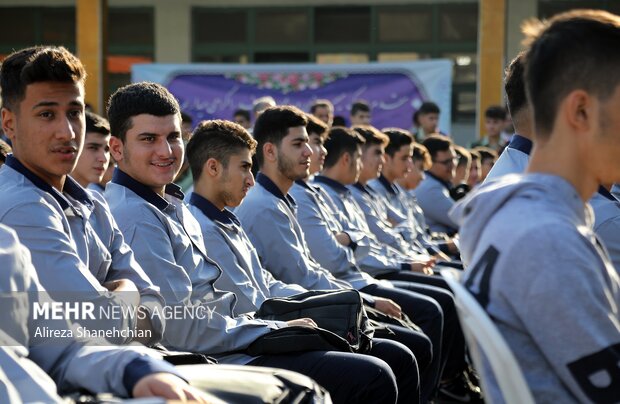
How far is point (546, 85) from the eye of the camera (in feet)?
7.45

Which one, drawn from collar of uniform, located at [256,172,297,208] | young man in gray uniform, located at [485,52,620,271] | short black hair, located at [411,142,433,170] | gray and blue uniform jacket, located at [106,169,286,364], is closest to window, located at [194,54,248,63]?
short black hair, located at [411,142,433,170]

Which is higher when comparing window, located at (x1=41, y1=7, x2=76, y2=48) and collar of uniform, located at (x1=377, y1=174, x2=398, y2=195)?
window, located at (x1=41, y1=7, x2=76, y2=48)

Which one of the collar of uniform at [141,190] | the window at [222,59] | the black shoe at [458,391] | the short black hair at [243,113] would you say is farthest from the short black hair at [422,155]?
the window at [222,59]

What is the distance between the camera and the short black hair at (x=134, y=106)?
4340 millimetres

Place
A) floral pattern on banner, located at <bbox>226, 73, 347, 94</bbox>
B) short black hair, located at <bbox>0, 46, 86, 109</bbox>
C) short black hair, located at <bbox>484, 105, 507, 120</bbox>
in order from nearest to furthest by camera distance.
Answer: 1. short black hair, located at <bbox>0, 46, 86, 109</bbox>
2. short black hair, located at <bbox>484, 105, 507, 120</bbox>
3. floral pattern on banner, located at <bbox>226, 73, 347, 94</bbox>

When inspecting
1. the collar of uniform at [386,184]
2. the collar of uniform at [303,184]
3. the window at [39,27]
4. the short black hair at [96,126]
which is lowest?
the collar of uniform at [386,184]

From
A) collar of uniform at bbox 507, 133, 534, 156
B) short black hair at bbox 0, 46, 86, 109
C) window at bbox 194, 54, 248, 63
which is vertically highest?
short black hair at bbox 0, 46, 86, 109

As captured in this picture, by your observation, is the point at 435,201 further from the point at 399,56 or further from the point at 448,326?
the point at 399,56

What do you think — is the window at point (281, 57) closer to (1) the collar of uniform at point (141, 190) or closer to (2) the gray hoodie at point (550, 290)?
(1) the collar of uniform at point (141, 190)

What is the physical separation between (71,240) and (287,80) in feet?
33.6

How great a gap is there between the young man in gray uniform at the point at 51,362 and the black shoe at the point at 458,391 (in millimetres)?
4384

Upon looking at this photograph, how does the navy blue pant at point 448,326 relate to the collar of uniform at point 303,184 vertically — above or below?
below

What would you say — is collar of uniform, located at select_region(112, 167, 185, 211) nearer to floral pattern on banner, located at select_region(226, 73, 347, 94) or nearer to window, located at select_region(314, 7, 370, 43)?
floral pattern on banner, located at select_region(226, 73, 347, 94)

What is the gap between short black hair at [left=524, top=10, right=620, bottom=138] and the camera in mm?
2232
